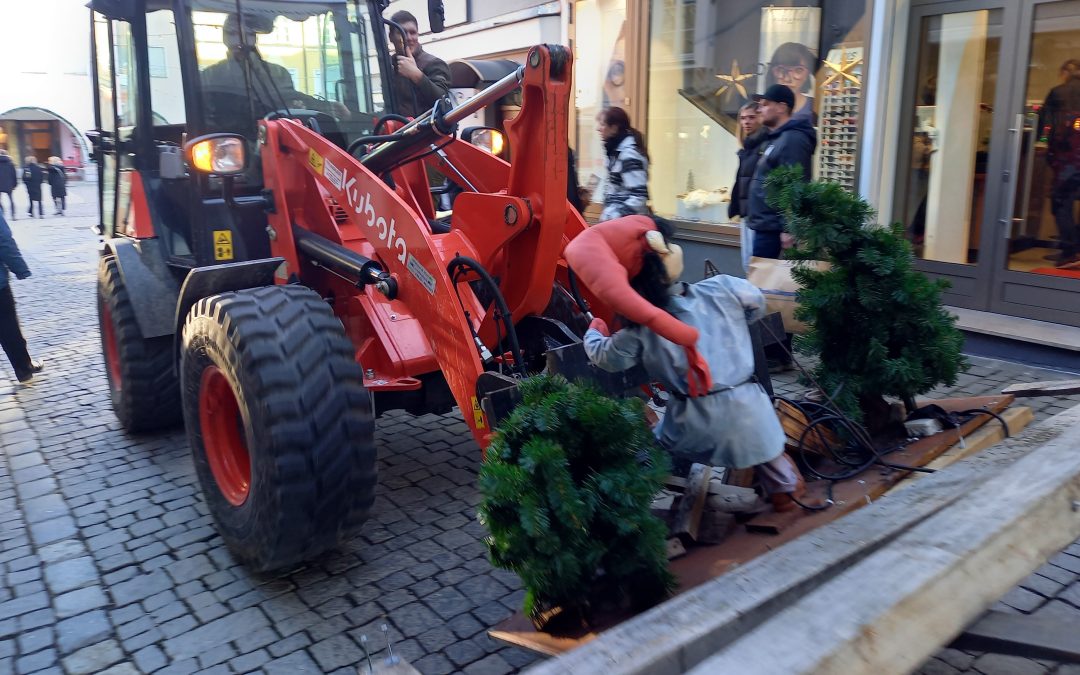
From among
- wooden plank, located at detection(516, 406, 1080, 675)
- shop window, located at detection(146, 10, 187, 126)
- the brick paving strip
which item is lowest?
the brick paving strip

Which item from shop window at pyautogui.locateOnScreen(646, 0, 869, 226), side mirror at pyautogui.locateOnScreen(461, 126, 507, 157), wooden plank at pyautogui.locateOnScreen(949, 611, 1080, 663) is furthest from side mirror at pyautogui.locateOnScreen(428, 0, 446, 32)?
wooden plank at pyautogui.locateOnScreen(949, 611, 1080, 663)

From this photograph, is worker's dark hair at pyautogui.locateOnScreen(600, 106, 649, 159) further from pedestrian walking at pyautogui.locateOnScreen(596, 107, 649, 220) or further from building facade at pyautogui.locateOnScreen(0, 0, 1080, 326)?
building facade at pyautogui.locateOnScreen(0, 0, 1080, 326)

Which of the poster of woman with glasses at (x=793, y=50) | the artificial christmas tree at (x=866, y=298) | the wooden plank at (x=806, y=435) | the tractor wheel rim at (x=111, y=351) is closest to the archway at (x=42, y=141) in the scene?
the tractor wheel rim at (x=111, y=351)

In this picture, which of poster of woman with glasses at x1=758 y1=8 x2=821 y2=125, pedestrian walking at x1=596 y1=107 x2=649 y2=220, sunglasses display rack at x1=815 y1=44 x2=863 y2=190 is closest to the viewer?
pedestrian walking at x1=596 y1=107 x2=649 y2=220

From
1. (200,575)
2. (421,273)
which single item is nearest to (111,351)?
(200,575)

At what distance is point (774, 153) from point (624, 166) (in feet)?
3.38

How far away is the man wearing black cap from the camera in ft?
18.4

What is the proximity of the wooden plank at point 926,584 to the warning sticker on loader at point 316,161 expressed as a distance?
3.02 metres

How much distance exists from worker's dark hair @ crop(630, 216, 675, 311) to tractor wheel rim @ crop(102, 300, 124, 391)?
4.14 metres

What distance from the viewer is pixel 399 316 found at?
392 centimetres

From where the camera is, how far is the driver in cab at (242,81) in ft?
15.3

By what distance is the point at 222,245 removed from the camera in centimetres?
462

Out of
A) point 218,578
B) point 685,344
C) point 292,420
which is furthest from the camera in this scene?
point 218,578

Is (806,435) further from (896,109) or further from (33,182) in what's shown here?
(33,182)
